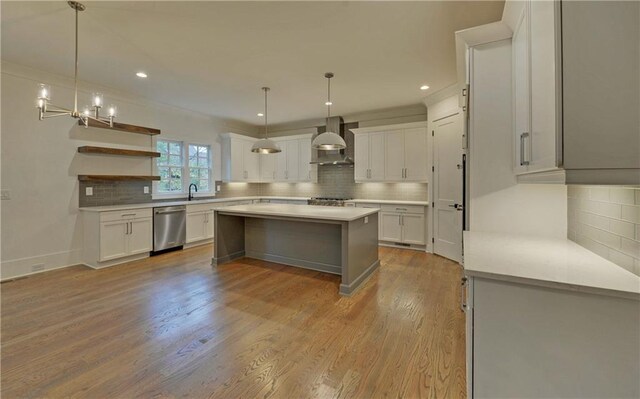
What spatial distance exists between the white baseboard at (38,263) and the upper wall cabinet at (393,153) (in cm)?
509

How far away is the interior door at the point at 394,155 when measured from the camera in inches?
216

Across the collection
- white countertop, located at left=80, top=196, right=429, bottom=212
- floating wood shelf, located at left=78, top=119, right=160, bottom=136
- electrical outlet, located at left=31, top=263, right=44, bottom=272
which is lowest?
electrical outlet, located at left=31, top=263, right=44, bottom=272

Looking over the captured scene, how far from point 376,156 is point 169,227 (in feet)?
13.7

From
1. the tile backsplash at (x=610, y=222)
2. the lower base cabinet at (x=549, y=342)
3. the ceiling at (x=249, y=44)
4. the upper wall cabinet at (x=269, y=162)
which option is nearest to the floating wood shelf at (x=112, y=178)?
the ceiling at (x=249, y=44)

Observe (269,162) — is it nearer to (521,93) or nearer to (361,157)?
(361,157)

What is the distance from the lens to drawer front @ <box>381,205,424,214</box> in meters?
5.14

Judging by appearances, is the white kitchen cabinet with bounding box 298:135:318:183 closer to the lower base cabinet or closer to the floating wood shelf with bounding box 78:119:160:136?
the floating wood shelf with bounding box 78:119:160:136

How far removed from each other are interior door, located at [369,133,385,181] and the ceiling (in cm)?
108

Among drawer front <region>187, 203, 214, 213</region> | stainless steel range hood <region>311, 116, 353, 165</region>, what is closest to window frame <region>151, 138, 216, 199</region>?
drawer front <region>187, 203, 214, 213</region>

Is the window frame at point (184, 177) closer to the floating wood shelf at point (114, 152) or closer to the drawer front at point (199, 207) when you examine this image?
the floating wood shelf at point (114, 152)

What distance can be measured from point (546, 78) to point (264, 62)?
3.16m

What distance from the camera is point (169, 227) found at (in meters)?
5.00

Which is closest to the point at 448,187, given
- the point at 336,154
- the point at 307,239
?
the point at 307,239

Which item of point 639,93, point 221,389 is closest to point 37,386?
point 221,389
